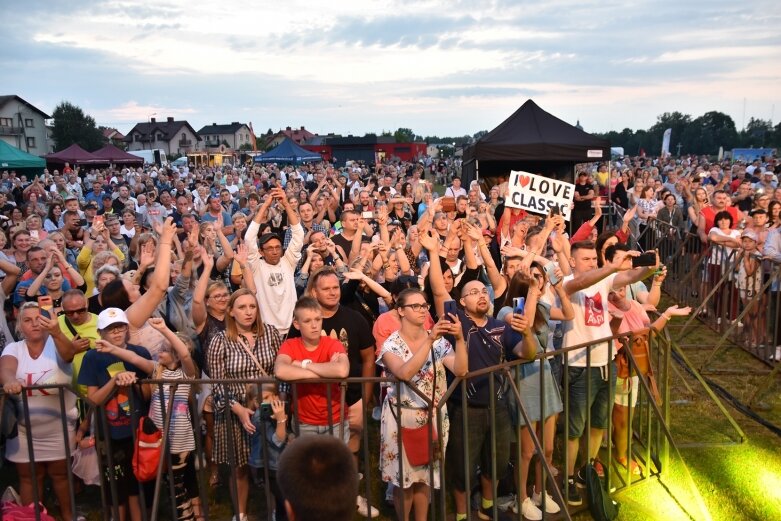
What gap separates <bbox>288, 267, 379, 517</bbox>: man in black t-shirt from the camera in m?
4.77

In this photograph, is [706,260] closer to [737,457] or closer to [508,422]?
[737,457]

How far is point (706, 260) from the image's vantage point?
32.1 feet

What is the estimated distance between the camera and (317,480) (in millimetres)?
2277

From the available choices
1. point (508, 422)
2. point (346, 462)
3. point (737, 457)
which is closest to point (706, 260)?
point (737, 457)

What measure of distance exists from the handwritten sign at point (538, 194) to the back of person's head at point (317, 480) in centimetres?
609

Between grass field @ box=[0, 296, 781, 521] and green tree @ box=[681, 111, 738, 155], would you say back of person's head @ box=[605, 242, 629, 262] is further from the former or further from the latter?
green tree @ box=[681, 111, 738, 155]

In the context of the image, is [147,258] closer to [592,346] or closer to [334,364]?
[334,364]

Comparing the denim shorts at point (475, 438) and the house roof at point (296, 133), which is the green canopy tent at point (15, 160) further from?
the house roof at point (296, 133)

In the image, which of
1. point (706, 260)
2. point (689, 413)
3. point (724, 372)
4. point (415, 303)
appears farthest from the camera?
point (706, 260)

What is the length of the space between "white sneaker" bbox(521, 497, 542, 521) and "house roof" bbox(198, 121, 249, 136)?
12956cm

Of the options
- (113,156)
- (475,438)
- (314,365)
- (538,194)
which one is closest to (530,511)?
(475,438)

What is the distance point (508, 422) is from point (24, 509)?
130 inches

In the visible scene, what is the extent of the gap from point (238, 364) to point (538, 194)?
4847 millimetres

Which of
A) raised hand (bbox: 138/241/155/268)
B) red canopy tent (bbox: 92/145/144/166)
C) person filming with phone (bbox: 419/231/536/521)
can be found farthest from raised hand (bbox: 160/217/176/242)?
red canopy tent (bbox: 92/145/144/166)
